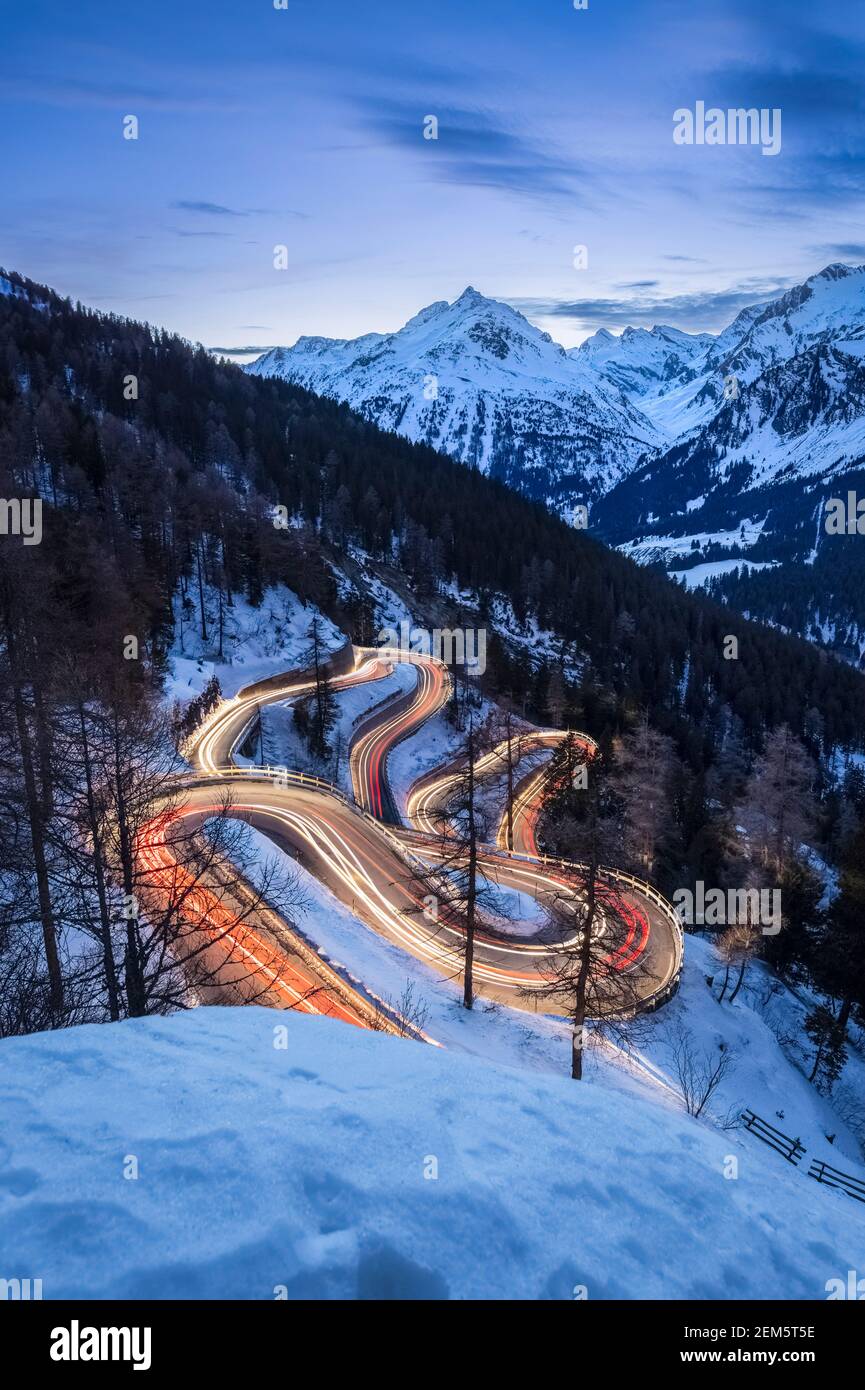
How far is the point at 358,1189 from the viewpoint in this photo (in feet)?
16.3

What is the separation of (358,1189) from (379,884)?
2558cm

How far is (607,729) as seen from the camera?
62750mm

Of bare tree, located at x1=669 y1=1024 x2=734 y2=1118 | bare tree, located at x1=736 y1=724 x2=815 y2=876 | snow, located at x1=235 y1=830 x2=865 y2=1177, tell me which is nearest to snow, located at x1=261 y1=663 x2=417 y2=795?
snow, located at x1=235 y1=830 x2=865 y2=1177

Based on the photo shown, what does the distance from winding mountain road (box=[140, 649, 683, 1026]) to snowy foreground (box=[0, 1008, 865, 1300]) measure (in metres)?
7.86

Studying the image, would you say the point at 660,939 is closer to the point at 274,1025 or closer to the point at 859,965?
the point at 859,965

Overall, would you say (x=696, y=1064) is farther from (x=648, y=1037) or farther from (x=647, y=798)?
(x=647, y=798)

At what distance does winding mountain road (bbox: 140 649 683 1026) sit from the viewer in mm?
20547

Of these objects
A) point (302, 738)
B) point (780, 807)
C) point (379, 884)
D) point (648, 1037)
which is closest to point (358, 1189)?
point (648, 1037)

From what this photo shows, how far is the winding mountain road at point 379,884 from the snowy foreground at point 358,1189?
786 centimetres

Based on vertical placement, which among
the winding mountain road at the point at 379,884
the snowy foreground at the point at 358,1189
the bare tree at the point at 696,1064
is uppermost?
the snowy foreground at the point at 358,1189

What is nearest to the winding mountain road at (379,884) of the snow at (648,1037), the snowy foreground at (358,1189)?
the snow at (648,1037)

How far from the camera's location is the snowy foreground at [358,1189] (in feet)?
13.9

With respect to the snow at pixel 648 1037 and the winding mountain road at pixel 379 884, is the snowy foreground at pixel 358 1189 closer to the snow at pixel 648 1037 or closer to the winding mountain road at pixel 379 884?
the winding mountain road at pixel 379 884

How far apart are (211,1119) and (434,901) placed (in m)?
24.3
